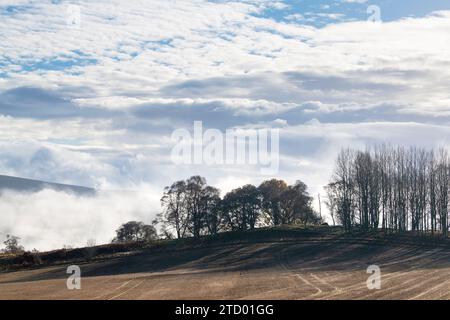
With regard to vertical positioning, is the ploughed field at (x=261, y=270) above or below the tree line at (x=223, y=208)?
below

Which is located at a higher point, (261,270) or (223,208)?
(223,208)

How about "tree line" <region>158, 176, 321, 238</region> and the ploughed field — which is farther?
"tree line" <region>158, 176, 321, 238</region>

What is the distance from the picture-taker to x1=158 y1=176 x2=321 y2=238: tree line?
127 m

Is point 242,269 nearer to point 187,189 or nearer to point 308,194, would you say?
point 187,189

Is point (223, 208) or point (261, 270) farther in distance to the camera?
point (223, 208)

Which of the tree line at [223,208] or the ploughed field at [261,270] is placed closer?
the ploughed field at [261,270]

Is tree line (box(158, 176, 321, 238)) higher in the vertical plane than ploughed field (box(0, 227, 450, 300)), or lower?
higher

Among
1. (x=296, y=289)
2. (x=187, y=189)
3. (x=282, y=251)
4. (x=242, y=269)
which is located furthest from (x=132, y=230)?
(x=296, y=289)

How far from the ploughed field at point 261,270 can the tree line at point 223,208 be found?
60.2 feet

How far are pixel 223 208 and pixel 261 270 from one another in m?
56.7

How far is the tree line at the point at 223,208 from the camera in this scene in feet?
418

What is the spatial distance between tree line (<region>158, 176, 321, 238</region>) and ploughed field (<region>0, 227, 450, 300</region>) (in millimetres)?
18348

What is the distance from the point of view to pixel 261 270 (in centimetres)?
7112

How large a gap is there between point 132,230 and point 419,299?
105 m
